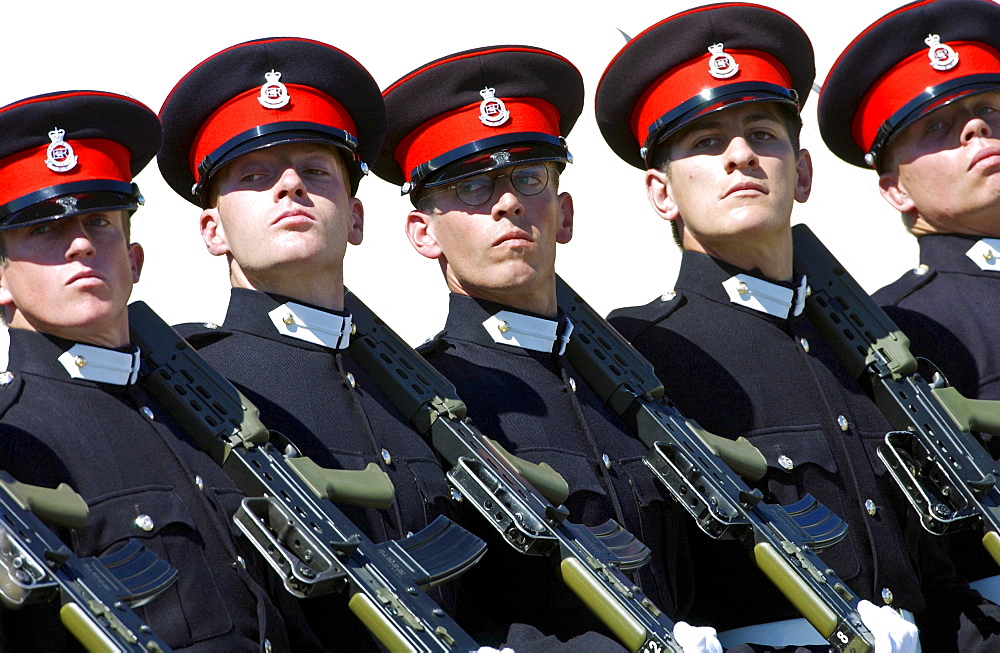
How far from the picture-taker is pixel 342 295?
5484mm

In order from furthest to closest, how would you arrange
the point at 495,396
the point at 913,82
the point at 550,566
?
the point at 913,82, the point at 495,396, the point at 550,566

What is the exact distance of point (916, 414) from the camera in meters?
5.98

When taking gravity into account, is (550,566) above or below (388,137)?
below

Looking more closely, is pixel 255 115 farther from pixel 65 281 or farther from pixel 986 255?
pixel 986 255

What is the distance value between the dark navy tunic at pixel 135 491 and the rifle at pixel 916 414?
2413 mm

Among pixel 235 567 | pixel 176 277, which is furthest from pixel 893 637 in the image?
pixel 176 277

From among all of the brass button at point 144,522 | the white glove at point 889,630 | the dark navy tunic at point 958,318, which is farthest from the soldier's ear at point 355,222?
the dark navy tunic at point 958,318

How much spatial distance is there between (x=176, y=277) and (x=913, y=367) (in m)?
3.80

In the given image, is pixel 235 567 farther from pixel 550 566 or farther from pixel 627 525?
pixel 627 525

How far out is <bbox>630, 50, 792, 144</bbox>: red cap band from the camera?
617cm

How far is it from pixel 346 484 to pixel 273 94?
52.5 inches

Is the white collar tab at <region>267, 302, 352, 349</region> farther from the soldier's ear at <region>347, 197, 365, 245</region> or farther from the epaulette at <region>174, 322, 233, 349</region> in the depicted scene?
the soldier's ear at <region>347, 197, 365, 245</region>

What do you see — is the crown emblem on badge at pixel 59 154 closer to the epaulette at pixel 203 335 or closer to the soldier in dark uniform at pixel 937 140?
the epaulette at pixel 203 335

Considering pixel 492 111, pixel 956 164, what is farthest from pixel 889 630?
pixel 956 164
